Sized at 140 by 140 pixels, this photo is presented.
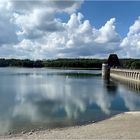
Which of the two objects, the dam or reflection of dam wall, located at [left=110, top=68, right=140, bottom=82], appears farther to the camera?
the dam

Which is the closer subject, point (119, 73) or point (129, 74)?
point (129, 74)

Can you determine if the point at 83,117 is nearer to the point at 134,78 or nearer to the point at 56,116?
the point at 56,116

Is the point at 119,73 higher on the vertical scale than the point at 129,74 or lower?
lower

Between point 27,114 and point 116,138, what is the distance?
14.2 metres

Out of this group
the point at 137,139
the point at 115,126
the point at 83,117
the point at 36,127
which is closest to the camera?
the point at 137,139

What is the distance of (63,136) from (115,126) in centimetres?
483

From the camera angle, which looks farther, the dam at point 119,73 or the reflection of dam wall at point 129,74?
the dam at point 119,73

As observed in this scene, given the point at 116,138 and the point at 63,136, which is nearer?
the point at 116,138

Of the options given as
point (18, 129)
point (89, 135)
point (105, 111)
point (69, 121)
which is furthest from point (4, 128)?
point (105, 111)

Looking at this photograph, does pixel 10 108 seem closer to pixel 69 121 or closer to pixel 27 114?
pixel 27 114

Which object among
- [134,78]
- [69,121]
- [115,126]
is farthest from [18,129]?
[134,78]

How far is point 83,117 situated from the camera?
93.6 ft

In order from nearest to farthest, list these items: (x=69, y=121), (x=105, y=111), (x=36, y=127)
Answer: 1. (x=36, y=127)
2. (x=69, y=121)
3. (x=105, y=111)

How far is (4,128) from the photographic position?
76.8 ft
